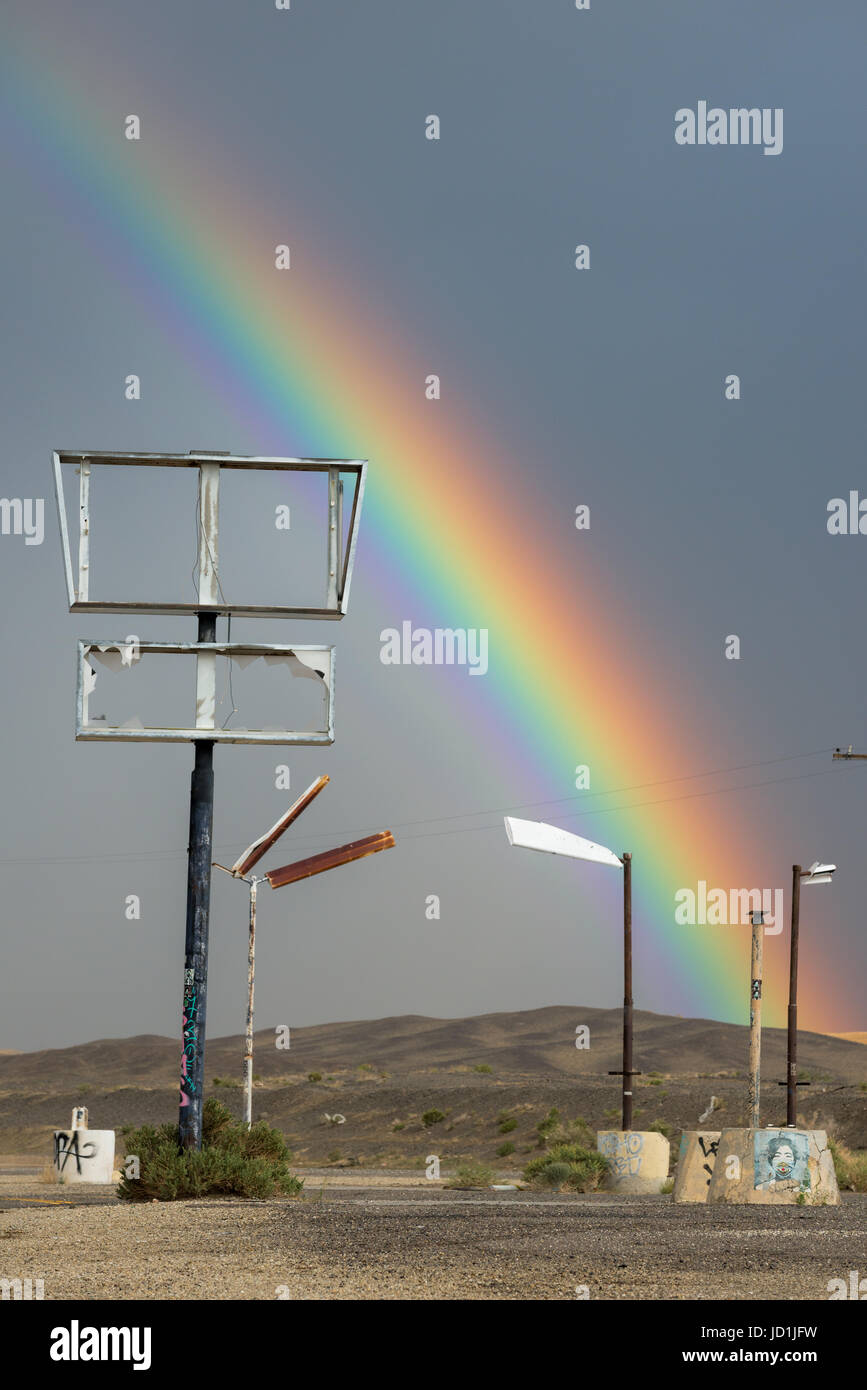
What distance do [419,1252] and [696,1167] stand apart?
11.5m

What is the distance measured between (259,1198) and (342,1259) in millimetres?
8705

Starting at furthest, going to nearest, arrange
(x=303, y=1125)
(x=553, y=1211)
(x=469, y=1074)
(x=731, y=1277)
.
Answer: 1. (x=469, y=1074)
2. (x=303, y=1125)
3. (x=553, y=1211)
4. (x=731, y=1277)

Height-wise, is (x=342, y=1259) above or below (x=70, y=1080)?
above

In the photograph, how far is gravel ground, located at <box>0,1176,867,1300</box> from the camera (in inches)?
454

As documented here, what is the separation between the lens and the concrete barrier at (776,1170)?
76.2ft

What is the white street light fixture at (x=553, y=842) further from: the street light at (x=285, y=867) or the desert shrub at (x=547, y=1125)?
the desert shrub at (x=547, y=1125)

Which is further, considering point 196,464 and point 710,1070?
point 710,1070

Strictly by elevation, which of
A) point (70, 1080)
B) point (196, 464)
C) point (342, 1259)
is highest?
point (196, 464)

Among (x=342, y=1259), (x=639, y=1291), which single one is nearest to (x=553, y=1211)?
(x=342, y=1259)

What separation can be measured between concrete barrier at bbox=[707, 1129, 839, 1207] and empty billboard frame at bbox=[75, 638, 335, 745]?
8.16m

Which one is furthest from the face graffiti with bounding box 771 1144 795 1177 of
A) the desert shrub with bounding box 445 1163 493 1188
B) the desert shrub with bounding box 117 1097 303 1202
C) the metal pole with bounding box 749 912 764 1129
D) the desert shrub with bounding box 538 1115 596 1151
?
the desert shrub with bounding box 538 1115 596 1151

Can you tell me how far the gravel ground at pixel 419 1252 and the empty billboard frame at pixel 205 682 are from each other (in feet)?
19.6
